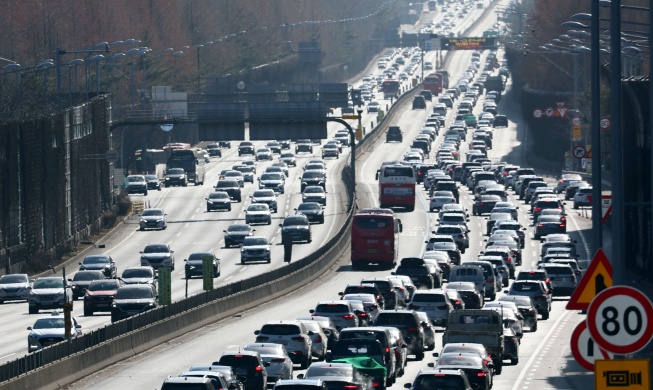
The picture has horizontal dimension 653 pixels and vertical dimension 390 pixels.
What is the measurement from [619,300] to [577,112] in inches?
4094

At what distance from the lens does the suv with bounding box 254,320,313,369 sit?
139ft

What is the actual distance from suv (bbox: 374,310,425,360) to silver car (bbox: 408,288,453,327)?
23.6 ft

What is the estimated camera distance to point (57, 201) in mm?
92375

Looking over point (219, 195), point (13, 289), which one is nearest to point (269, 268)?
point (13, 289)

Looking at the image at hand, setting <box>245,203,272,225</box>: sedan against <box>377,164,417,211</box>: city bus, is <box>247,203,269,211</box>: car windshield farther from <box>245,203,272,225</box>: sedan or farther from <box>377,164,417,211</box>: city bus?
<box>377,164,417,211</box>: city bus

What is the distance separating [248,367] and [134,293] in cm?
2055

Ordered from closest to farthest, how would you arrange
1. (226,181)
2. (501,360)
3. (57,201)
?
(501,360), (57,201), (226,181)

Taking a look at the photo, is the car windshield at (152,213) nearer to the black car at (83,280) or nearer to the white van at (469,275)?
the black car at (83,280)

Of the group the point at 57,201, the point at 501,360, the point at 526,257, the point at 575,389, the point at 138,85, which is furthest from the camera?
the point at 138,85

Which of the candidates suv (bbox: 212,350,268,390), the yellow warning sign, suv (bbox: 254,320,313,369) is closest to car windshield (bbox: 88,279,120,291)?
suv (bbox: 254,320,313,369)

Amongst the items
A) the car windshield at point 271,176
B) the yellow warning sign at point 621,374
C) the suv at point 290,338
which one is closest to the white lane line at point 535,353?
the suv at point 290,338

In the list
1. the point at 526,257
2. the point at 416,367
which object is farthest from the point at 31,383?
the point at 526,257

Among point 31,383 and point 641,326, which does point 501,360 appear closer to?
point 31,383

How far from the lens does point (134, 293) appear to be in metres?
56.2
